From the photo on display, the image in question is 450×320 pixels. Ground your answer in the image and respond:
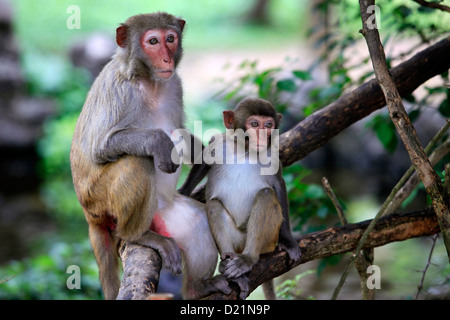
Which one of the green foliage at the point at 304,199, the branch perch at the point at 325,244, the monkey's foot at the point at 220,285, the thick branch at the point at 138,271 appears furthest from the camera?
the green foliage at the point at 304,199

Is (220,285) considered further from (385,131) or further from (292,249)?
(385,131)

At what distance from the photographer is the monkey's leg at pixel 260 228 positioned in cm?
385

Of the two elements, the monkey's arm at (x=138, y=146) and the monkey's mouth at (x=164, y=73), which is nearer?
the monkey's arm at (x=138, y=146)

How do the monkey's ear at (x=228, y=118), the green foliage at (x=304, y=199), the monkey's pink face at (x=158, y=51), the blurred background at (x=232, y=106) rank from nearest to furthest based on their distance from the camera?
the monkey's pink face at (x=158, y=51), the monkey's ear at (x=228, y=118), the green foliage at (x=304, y=199), the blurred background at (x=232, y=106)

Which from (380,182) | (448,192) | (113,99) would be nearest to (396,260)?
(380,182)

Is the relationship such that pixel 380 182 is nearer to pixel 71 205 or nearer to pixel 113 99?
pixel 71 205

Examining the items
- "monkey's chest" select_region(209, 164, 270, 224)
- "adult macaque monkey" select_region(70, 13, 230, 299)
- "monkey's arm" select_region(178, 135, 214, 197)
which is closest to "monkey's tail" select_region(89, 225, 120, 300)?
"adult macaque monkey" select_region(70, 13, 230, 299)

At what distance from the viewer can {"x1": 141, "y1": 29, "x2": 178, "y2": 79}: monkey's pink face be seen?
3.97m

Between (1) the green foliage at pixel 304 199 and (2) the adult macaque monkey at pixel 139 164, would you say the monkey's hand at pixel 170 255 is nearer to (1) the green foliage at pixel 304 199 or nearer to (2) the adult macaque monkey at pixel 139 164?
(2) the adult macaque monkey at pixel 139 164

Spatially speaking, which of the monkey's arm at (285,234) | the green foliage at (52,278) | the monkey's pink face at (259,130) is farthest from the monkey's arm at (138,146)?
the green foliage at (52,278)

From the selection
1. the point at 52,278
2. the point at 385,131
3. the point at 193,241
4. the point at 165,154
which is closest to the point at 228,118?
the point at 165,154

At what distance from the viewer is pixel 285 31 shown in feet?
64.2

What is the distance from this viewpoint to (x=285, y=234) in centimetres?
407

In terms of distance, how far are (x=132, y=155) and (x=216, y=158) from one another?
0.75 metres
